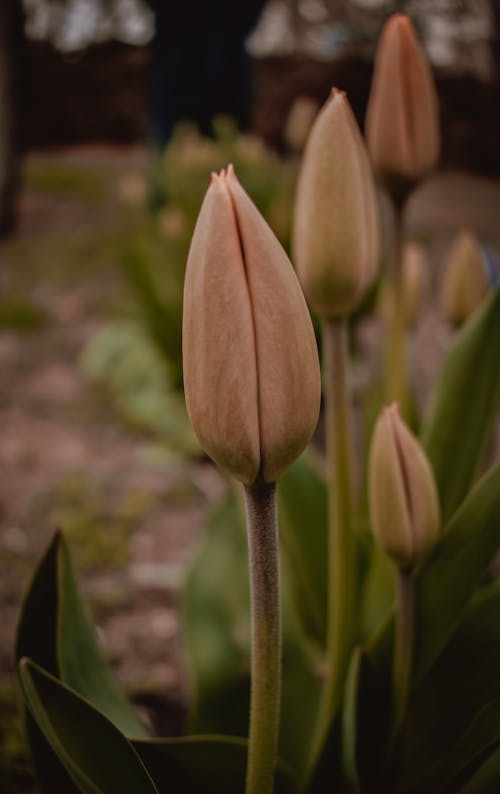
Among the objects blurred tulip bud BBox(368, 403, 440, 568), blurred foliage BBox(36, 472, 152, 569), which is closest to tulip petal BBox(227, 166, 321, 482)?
blurred tulip bud BBox(368, 403, 440, 568)

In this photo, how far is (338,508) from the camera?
561 mm

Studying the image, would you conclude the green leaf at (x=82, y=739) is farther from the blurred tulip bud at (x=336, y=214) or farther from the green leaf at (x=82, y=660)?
the blurred tulip bud at (x=336, y=214)

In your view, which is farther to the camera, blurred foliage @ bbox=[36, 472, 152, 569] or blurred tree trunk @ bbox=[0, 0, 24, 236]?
blurred tree trunk @ bbox=[0, 0, 24, 236]

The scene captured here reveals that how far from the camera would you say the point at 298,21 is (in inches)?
152

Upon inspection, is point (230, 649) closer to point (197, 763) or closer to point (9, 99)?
point (197, 763)

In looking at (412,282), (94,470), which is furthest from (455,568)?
(94,470)

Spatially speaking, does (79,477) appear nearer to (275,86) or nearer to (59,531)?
(59,531)

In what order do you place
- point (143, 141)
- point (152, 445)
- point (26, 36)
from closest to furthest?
1. point (152, 445)
2. point (26, 36)
3. point (143, 141)

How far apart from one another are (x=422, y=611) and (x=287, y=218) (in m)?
1.45

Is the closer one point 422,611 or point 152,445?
point 422,611

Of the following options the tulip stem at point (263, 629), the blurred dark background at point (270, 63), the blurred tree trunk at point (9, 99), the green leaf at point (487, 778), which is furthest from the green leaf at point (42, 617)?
the blurred tree trunk at point (9, 99)

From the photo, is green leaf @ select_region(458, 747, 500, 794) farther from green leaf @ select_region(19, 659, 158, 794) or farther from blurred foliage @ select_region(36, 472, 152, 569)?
blurred foliage @ select_region(36, 472, 152, 569)

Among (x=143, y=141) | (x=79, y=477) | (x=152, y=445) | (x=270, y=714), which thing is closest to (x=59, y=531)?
(x=270, y=714)

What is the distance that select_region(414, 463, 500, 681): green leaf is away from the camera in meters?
0.48
